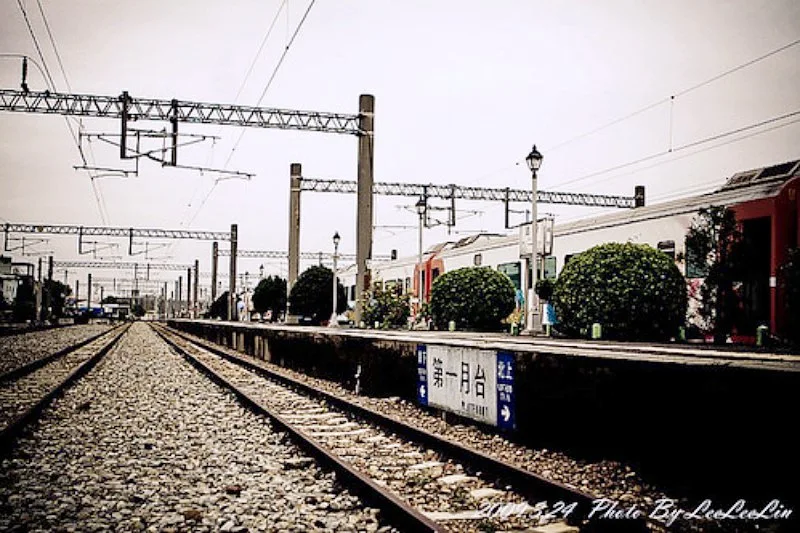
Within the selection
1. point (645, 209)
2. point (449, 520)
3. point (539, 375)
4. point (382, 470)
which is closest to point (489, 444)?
point (539, 375)

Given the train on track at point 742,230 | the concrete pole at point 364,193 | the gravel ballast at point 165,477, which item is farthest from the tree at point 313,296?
the gravel ballast at point 165,477

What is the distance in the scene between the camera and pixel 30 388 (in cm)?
1284

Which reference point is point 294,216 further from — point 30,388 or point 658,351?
point 658,351

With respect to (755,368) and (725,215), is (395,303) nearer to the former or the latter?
(725,215)

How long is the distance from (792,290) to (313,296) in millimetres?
27273

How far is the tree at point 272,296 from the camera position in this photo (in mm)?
54000

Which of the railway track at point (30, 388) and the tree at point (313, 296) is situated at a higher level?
the tree at point (313, 296)

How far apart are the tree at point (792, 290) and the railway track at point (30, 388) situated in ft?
41.0

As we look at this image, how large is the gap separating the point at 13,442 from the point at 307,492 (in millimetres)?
3897

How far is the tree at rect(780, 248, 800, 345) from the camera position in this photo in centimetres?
1270

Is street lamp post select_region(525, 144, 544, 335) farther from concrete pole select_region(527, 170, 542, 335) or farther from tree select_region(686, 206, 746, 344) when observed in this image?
tree select_region(686, 206, 746, 344)

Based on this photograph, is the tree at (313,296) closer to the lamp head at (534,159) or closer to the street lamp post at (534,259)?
the street lamp post at (534,259)

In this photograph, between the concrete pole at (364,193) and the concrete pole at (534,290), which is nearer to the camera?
the concrete pole at (534,290)

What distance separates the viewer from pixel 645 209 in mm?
18062
